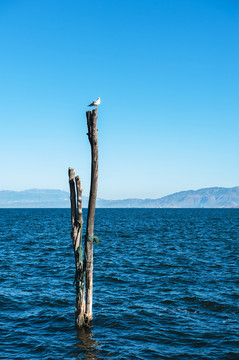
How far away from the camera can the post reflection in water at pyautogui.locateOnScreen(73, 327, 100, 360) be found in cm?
1023

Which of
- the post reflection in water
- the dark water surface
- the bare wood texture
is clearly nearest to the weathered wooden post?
the bare wood texture

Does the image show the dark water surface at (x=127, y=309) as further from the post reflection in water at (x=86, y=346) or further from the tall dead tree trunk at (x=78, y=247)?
the tall dead tree trunk at (x=78, y=247)

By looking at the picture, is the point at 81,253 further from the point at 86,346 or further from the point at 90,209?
the point at 86,346

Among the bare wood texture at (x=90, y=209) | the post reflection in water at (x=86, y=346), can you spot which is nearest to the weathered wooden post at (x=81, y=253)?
the bare wood texture at (x=90, y=209)

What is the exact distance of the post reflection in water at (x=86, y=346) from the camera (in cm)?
1023

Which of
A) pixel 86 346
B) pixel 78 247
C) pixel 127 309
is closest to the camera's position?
pixel 86 346

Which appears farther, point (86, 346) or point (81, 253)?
point (81, 253)

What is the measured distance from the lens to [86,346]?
35.7ft

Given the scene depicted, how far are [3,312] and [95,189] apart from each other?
7.04 m

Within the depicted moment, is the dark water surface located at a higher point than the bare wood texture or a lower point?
lower

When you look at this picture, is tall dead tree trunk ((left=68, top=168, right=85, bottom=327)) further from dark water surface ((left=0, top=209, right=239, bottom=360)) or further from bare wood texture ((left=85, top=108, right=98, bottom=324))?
dark water surface ((left=0, top=209, right=239, bottom=360))

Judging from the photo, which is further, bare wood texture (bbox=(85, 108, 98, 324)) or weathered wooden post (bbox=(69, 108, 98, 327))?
weathered wooden post (bbox=(69, 108, 98, 327))

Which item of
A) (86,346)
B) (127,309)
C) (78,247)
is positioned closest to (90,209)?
(78,247)

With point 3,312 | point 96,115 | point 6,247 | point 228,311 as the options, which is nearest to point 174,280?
point 228,311
